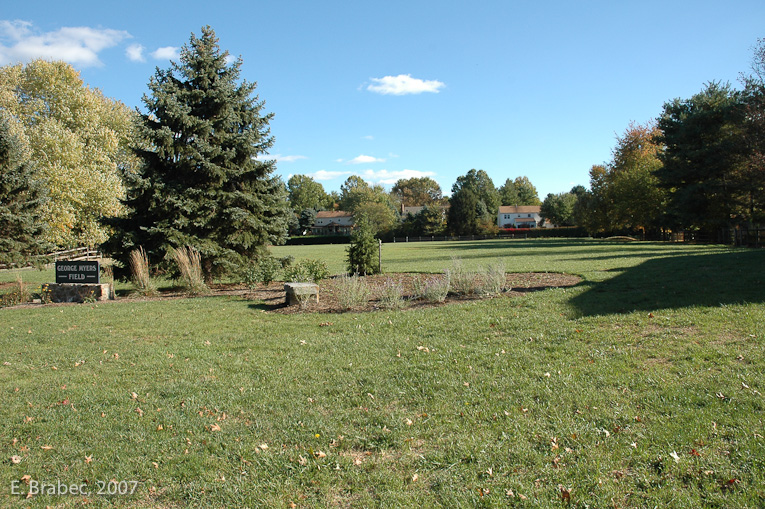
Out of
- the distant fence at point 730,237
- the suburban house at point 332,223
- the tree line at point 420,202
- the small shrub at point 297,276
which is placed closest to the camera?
the small shrub at point 297,276

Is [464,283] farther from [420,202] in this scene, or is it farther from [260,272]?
[420,202]

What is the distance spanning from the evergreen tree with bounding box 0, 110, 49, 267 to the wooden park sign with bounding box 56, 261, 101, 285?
805 centimetres

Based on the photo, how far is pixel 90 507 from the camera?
307cm

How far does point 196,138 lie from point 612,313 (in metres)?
12.9

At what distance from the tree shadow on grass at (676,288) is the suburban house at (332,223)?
307ft

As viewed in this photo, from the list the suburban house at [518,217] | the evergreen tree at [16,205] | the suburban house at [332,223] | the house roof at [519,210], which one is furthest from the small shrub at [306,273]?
the house roof at [519,210]

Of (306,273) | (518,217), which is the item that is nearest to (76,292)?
(306,273)

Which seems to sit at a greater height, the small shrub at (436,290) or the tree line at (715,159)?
the tree line at (715,159)

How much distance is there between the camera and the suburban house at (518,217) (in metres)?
102

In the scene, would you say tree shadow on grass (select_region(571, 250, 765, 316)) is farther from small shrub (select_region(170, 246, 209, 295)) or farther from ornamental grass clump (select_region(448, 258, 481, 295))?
small shrub (select_region(170, 246, 209, 295))

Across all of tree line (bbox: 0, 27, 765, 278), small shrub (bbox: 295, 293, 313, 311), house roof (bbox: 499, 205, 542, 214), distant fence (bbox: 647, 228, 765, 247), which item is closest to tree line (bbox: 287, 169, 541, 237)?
house roof (bbox: 499, 205, 542, 214)

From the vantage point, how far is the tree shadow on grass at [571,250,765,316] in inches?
321

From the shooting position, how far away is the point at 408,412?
436 cm

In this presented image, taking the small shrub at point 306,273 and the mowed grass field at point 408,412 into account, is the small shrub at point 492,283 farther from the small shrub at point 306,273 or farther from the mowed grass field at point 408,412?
the small shrub at point 306,273
